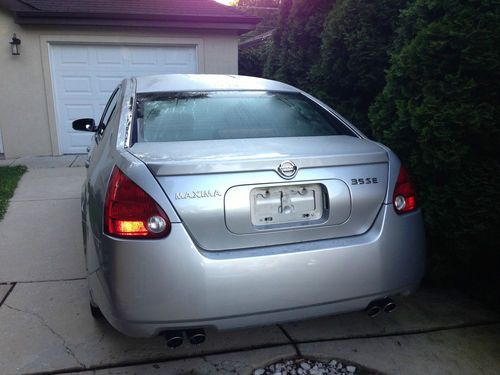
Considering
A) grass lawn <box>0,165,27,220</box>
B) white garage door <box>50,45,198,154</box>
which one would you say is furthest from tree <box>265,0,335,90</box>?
grass lawn <box>0,165,27,220</box>

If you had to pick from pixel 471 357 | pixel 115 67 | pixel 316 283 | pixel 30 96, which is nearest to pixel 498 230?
pixel 471 357

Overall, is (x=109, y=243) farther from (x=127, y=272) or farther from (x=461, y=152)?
(x=461, y=152)

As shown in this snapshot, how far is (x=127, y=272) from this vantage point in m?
2.12

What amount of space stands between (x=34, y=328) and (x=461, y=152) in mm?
3042

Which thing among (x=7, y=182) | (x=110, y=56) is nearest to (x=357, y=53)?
(x=7, y=182)

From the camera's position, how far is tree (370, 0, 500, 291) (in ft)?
9.63

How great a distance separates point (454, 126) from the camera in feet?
9.93

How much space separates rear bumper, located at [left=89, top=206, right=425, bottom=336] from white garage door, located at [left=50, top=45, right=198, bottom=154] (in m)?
7.85

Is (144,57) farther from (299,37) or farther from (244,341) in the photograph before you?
(244,341)

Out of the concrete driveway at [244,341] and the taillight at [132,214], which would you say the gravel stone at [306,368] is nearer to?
the concrete driveway at [244,341]

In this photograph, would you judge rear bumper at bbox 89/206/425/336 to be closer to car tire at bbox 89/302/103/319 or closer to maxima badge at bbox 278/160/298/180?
maxima badge at bbox 278/160/298/180

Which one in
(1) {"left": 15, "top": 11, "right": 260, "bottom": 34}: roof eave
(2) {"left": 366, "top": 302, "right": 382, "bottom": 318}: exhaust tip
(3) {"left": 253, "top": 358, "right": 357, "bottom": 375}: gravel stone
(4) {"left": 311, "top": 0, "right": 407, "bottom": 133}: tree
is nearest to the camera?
(2) {"left": 366, "top": 302, "right": 382, "bottom": 318}: exhaust tip

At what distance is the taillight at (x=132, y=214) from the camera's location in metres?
2.12

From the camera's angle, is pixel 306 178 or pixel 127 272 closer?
pixel 127 272
